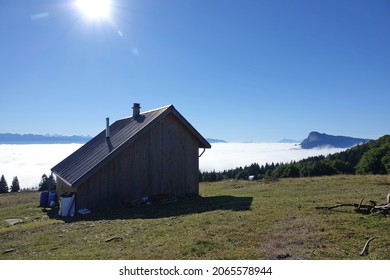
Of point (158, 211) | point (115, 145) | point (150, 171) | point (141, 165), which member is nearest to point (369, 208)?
point (158, 211)

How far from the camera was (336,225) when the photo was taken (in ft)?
29.1

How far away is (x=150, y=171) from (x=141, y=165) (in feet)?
2.46

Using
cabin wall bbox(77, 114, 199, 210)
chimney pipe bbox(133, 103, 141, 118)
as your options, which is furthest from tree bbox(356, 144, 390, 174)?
chimney pipe bbox(133, 103, 141, 118)

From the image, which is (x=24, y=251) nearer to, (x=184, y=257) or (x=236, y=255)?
(x=184, y=257)

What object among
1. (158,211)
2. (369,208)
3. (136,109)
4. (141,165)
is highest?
(136,109)

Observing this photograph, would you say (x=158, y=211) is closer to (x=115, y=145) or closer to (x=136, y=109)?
(x=115, y=145)

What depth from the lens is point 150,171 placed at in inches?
782

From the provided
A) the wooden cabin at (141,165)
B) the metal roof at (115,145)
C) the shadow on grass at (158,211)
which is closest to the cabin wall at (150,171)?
the wooden cabin at (141,165)

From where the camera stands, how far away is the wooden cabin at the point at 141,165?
17875mm

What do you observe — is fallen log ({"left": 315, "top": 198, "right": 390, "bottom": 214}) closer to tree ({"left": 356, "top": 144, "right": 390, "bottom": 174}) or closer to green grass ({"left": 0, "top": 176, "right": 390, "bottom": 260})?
green grass ({"left": 0, "top": 176, "right": 390, "bottom": 260})

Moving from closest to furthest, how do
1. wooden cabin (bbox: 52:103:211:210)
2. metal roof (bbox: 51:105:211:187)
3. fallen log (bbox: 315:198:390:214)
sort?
fallen log (bbox: 315:198:390:214)
metal roof (bbox: 51:105:211:187)
wooden cabin (bbox: 52:103:211:210)

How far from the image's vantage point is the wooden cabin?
1788 cm

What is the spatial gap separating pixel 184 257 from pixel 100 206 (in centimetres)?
1194

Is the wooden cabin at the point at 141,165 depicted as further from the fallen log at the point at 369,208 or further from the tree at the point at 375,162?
the tree at the point at 375,162
